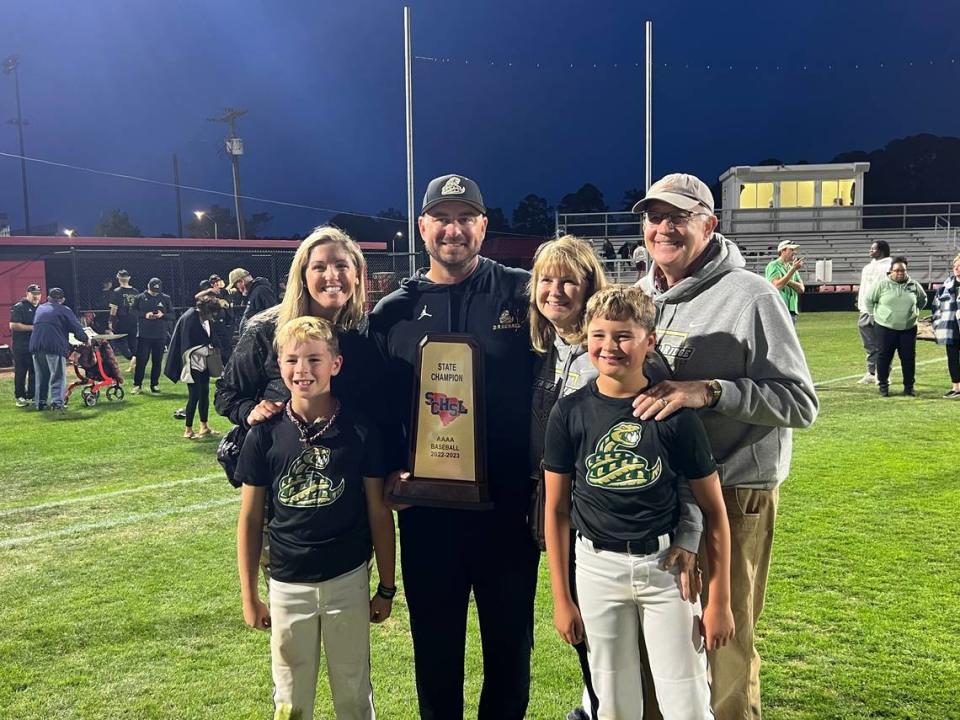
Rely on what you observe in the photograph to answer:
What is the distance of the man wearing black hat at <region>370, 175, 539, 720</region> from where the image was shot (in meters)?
2.74

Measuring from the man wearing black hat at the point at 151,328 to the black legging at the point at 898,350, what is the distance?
11807mm

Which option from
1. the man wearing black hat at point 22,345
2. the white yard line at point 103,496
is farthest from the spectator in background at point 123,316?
the white yard line at point 103,496

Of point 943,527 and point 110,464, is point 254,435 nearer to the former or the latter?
point 943,527

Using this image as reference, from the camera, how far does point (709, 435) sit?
8.44ft

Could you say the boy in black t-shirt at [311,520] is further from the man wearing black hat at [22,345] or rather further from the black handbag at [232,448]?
the man wearing black hat at [22,345]

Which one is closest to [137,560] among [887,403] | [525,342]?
[525,342]

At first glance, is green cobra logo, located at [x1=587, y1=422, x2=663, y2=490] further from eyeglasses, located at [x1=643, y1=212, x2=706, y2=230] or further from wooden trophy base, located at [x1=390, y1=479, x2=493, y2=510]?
eyeglasses, located at [x1=643, y1=212, x2=706, y2=230]

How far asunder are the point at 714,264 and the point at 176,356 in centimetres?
805

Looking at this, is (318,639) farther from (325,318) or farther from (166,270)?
(166,270)

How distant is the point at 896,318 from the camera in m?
10.2

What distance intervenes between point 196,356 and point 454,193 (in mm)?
7058

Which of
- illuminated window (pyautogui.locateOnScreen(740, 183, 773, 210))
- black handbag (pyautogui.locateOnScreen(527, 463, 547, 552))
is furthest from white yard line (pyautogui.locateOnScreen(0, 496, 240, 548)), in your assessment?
illuminated window (pyautogui.locateOnScreen(740, 183, 773, 210))

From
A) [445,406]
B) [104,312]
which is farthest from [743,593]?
[104,312]

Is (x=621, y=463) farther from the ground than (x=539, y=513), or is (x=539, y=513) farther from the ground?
(x=621, y=463)
